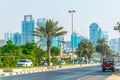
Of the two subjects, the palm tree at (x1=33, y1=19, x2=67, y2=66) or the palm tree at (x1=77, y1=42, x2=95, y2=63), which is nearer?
the palm tree at (x1=33, y1=19, x2=67, y2=66)

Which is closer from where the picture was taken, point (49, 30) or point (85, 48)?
point (49, 30)

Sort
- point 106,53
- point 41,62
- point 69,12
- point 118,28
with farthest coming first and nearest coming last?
point 106,53
point 69,12
point 41,62
point 118,28

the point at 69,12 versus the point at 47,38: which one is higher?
Result: the point at 69,12

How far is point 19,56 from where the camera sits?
71.4m

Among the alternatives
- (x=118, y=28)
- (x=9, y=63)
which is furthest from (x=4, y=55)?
(x=118, y=28)

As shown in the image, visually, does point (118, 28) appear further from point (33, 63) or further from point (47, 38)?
point (33, 63)

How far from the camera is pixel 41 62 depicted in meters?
82.7

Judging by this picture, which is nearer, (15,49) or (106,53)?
(15,49)

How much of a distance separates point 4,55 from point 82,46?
6549cm

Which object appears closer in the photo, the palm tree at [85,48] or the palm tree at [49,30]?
the palm tree at [49,30]

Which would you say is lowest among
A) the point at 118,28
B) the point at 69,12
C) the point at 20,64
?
the point at 20,64

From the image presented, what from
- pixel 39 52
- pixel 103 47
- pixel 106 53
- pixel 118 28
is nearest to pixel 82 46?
pixel 103 47

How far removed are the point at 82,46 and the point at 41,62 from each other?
47596 mm

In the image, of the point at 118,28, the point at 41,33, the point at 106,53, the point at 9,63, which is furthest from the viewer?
the point at 106,53
